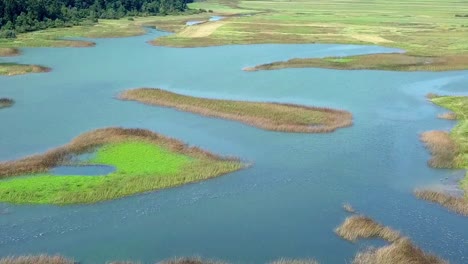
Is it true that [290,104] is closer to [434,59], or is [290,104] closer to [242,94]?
[242,94]

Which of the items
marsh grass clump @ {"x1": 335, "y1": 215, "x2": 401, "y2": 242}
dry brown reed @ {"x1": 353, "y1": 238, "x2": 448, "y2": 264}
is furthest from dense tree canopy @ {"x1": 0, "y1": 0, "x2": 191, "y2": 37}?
dry brown reed @ {"x1": 353, "y1": 238, "x2": 448, "y2": 264}

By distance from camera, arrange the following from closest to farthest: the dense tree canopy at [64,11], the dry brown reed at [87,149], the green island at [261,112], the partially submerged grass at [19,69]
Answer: the dry brown reed at [87,149]
the green island at [261,112]
the partially submerged grass at [19,69]
the dense tree canopy at [64,11]

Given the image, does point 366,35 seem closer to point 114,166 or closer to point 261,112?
point 261,112

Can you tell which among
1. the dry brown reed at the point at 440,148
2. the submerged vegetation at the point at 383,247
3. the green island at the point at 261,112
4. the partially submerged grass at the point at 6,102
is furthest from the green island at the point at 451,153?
the partially submerged grass at the point at 6,102

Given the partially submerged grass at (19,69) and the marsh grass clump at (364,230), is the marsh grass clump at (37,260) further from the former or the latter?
the partially submerged grass at (19,69)

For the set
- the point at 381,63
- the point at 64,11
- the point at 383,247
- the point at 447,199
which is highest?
the point at 64,11

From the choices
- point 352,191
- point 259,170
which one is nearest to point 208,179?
point 259,170

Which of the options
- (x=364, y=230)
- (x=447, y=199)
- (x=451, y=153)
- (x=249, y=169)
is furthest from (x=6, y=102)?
(x=447, y=199)
